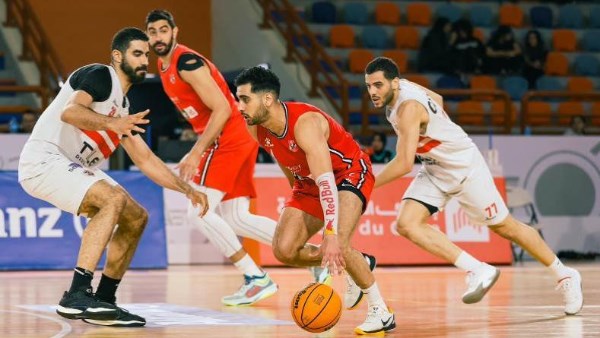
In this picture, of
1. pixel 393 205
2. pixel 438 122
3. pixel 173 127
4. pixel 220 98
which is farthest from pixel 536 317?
pixel 173 127

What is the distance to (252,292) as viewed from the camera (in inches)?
378

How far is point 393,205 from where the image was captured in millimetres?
14625

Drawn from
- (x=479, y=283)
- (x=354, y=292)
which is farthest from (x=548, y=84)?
(x=354, y=292)

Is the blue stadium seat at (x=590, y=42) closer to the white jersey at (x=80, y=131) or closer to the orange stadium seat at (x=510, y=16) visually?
the orange stadium seat at (x=510, y=16)

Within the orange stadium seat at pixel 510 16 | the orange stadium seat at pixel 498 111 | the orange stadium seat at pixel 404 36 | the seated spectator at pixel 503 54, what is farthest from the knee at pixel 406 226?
the orange stadium seat at pixel 510 16

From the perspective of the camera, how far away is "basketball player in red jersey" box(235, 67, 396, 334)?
7.23m

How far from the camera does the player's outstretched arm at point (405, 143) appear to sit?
8344 mm

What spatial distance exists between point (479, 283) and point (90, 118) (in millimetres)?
2898

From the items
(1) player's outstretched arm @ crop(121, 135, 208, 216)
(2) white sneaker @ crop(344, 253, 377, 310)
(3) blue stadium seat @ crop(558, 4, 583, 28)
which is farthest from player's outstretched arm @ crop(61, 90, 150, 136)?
(3) blue stadium seat @ crop(558, 4, 583, 28)

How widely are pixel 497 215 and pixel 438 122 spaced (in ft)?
2.57

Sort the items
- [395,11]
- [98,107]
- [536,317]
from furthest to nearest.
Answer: [395,11] → [536,317] → [98,107]

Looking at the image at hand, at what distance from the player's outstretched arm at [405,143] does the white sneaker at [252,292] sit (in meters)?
1.68

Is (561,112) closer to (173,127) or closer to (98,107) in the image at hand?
(173,127)

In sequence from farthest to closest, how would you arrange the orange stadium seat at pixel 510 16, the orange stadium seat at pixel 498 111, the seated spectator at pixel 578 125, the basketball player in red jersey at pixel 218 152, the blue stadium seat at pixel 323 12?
1. the orange stadium seat at pixel 510 16
2. the blue stadium seat at pixel 323 12
3. the orange stadium seat at pixel 498 111
4. the seated spectator at pixel 578 125
5. the basketball player in red jersey at pixel 218 152
